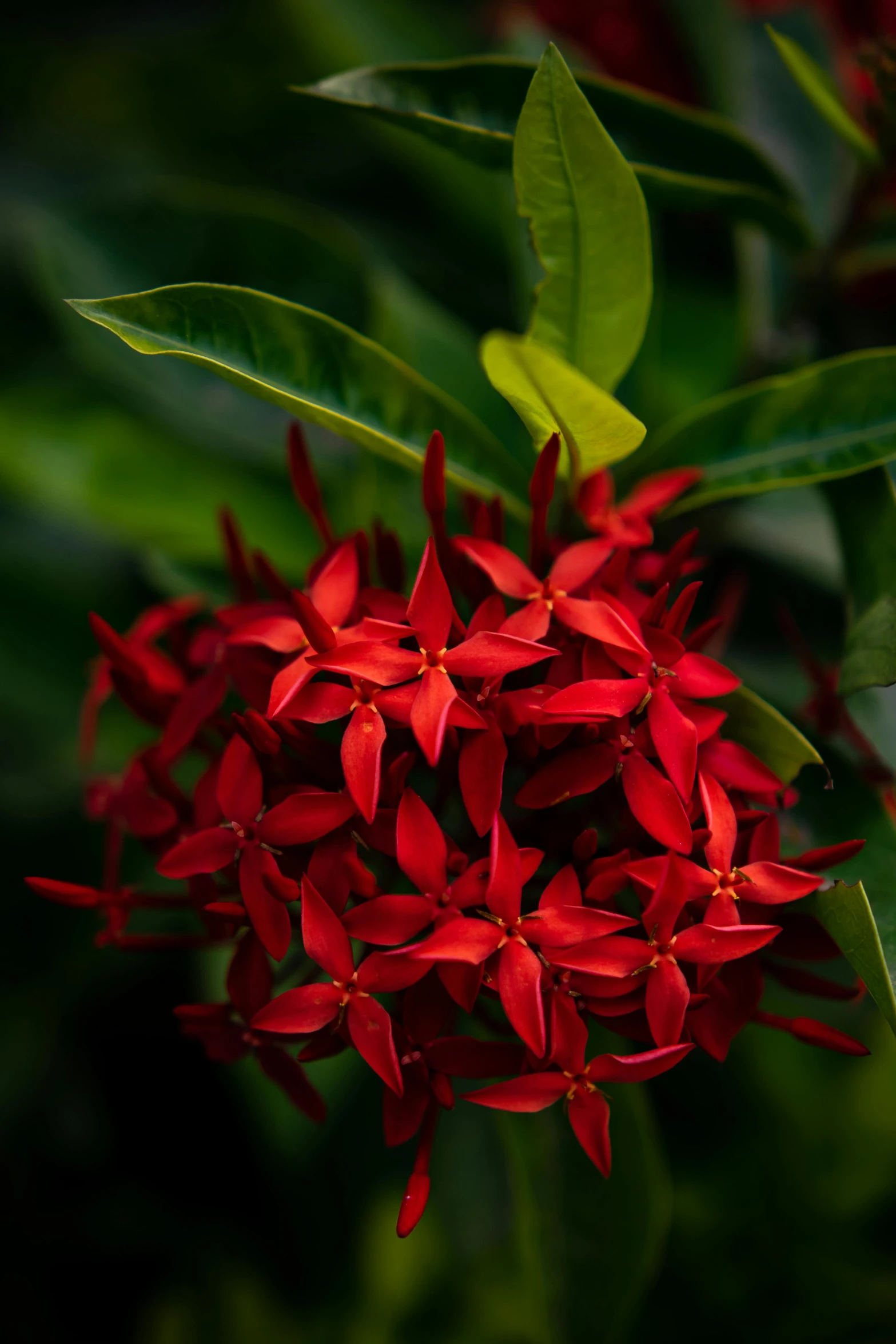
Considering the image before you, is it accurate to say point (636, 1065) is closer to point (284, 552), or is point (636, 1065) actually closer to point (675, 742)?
point (675, 742)

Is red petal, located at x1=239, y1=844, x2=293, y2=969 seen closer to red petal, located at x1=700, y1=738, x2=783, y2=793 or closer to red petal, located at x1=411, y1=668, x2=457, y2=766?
red petal, located at x1=411, y1=668, x2=457, y2=766

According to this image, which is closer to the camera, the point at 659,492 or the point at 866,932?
the point at 866,932

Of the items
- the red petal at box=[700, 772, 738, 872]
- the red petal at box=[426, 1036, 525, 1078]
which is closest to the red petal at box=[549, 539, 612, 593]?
the red petal at box=[700, 772, 738, 872]

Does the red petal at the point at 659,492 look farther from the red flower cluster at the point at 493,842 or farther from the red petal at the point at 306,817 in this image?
the red petal at the point at 306,817

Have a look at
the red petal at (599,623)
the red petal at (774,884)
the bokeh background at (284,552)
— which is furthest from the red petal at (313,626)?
the bokeh background at (284,552)

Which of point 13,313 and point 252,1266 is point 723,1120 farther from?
point 13,313

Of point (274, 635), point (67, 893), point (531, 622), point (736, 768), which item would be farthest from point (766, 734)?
point (67, 893)

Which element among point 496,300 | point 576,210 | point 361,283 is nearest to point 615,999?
point 576,210
